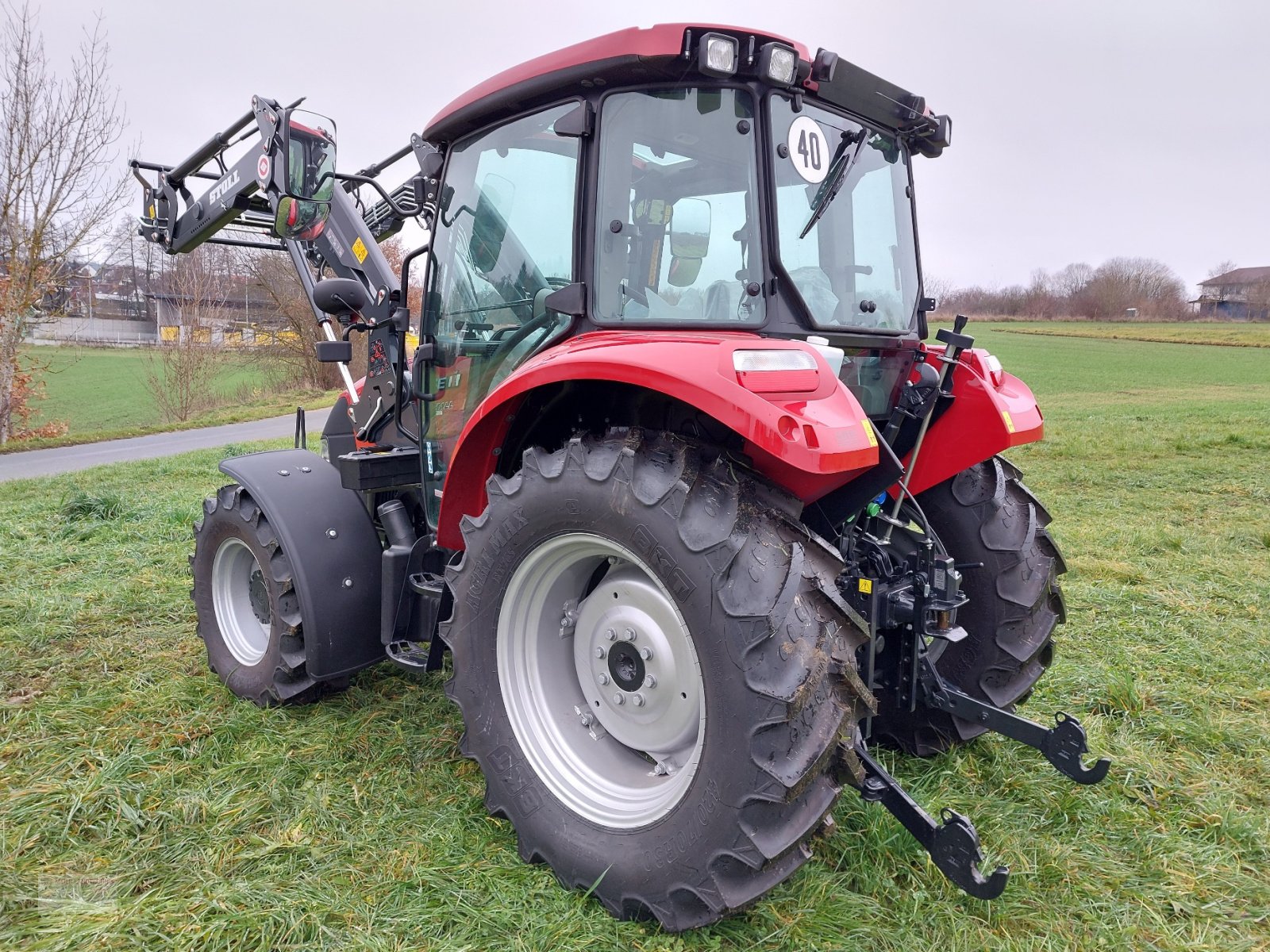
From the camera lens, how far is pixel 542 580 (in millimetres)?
2543

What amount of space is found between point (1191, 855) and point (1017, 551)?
1.05m

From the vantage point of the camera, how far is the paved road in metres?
12.2

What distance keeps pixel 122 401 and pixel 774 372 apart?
94.8 feet

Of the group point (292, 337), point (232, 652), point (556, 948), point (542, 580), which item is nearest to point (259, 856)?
point (556, 948)

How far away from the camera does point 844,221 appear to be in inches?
109

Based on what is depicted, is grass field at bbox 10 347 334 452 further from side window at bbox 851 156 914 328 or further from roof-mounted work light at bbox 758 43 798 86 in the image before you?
roof-mounted work light at bbox 758 43 798 86

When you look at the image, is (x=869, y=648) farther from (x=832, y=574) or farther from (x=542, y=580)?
(x=542, y=580)

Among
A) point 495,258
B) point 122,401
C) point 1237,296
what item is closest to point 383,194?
point 495,258

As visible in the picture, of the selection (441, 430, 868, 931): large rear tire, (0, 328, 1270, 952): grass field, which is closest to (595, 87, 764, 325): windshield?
(441, 430, 868, 931): large rear tire

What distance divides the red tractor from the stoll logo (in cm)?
62

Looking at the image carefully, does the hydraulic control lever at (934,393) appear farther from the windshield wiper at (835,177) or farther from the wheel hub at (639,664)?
the wheel hub at (639,664)

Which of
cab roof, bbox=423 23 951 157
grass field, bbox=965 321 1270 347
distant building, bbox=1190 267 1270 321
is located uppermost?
distant building, bbox=1190 267 1270 321

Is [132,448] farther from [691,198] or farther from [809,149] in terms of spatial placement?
[809,149]

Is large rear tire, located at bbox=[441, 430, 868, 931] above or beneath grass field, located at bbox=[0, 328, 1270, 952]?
above
